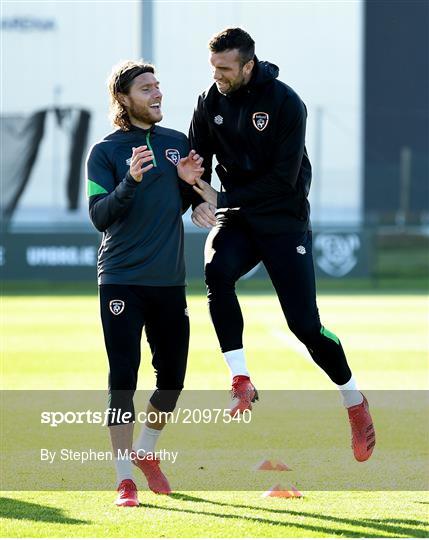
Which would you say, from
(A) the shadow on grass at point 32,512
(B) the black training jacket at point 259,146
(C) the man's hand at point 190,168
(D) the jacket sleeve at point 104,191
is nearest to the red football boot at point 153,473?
(A) the shadow on grass at point 32,512

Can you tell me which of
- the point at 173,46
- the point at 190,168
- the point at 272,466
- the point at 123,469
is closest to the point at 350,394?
the point at 272,466

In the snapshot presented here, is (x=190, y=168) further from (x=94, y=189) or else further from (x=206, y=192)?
(x=94, y=189)

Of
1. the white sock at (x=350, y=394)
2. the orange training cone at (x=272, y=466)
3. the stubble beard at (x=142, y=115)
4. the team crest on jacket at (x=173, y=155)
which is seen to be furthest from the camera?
the orange training cone at (x=272, y=466)

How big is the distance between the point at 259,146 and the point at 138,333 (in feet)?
3.75

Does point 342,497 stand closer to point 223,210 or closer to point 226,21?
point 223,210

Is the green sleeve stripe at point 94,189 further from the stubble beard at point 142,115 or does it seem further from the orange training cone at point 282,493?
the orange training cone at point 282,493

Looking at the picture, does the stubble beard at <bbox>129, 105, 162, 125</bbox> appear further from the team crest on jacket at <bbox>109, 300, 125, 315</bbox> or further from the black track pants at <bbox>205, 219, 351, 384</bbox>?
the team crest on jacket at <bbox>109, 300, 125, 315</bbox>

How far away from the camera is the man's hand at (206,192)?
6452mm

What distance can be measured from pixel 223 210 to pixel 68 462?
1695mm

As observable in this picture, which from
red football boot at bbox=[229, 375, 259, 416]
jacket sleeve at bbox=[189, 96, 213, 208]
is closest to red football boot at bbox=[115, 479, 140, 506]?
red football boot at bbox=[229, 375, 259, 416]

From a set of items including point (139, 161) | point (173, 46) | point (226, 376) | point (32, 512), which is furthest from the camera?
point (173, 46)

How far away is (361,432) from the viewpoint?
661 cm

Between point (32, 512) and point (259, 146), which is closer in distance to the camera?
point (32, 512)

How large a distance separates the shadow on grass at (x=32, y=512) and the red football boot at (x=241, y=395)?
37.6 inches
